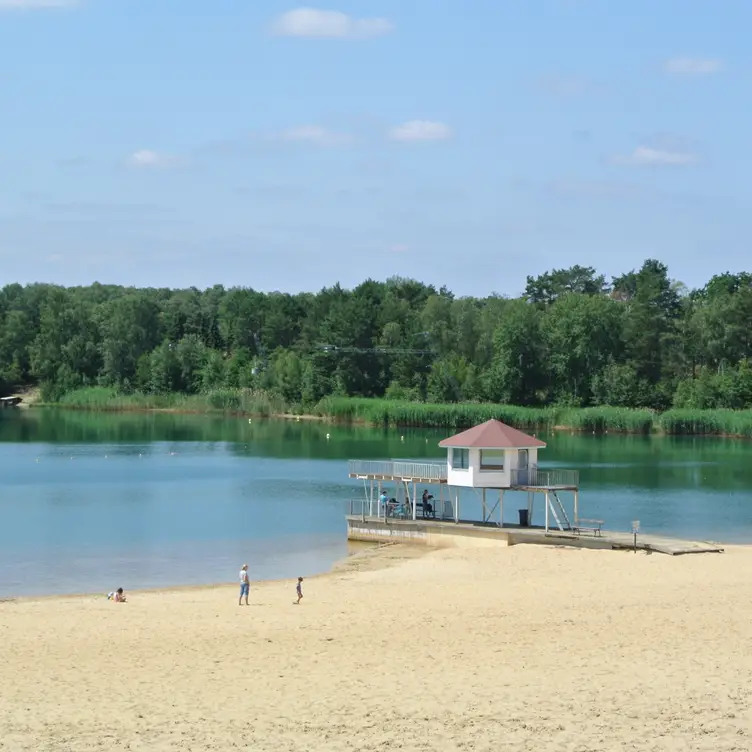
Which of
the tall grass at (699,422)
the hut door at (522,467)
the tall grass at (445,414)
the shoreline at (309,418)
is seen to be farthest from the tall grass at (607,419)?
the hut door at (522,467)

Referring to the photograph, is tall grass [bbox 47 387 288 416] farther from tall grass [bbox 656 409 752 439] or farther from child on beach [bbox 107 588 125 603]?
child on beach [bbox 107 588 125 603]

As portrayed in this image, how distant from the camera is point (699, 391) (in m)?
124

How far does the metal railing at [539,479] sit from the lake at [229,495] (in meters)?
6.74

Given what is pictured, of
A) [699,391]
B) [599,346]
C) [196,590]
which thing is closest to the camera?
[196,590]

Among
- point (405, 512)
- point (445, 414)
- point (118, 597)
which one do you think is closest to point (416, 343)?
point (445, 414)

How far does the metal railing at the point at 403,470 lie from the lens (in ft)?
163

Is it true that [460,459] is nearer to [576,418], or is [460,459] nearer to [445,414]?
[445,414]

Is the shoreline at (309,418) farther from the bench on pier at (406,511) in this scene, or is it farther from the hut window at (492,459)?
the hut window at (492,459)

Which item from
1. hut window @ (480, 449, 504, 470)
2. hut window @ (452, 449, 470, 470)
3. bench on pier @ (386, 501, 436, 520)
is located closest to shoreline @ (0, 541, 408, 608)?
bench on pier @ (386, 501, 436, 520)

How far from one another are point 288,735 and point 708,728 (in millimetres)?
6876

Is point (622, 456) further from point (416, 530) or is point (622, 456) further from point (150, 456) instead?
point (416, 530)

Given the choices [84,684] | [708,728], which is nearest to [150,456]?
[84,684]

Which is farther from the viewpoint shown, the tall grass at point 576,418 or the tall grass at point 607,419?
the tall grass at point 607,419

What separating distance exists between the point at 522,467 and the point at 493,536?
127 inches
